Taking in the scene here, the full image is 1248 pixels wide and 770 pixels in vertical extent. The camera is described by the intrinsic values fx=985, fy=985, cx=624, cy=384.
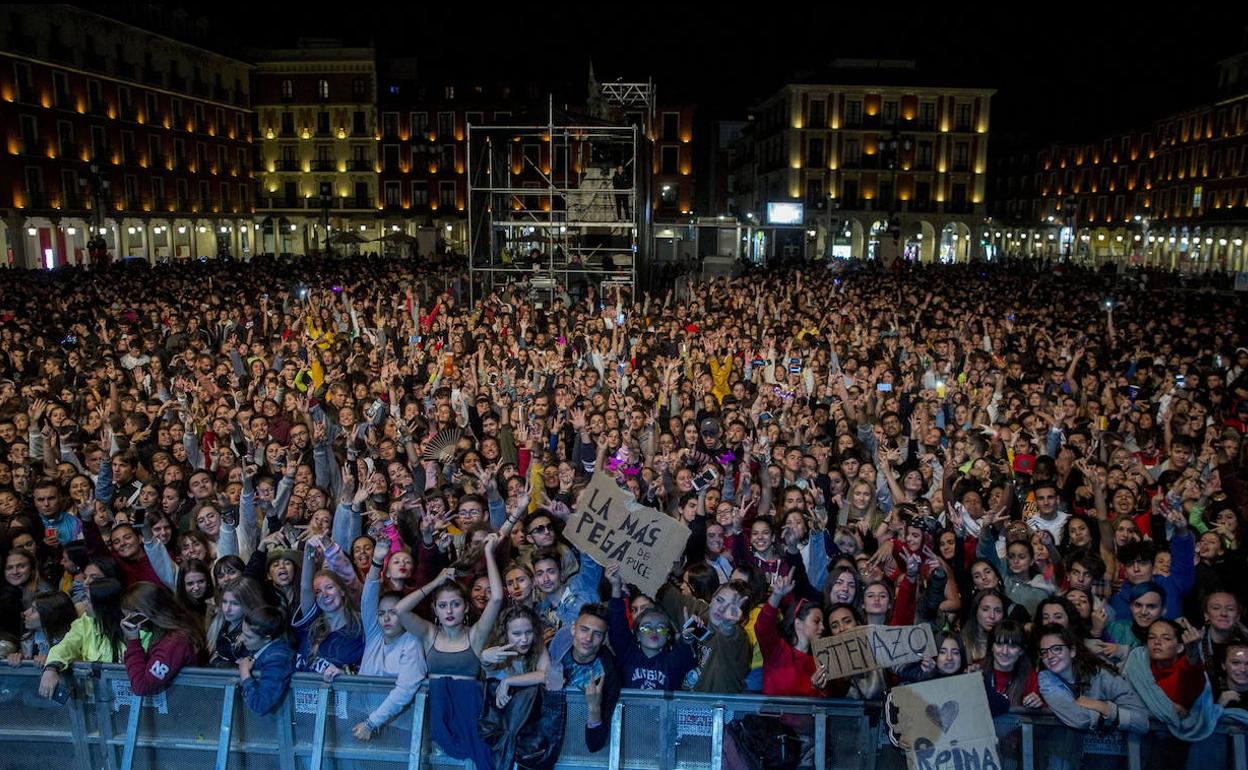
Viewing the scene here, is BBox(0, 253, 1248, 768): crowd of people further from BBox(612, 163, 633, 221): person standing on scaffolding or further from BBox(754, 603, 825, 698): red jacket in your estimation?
BBox(612, 163, 633, 221): person standing on scaffolding

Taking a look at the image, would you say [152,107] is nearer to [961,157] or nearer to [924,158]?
[924,158]

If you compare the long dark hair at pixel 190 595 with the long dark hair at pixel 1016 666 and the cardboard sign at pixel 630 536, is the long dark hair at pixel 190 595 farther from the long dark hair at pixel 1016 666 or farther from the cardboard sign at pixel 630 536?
the long dark hair at pixel 1016 666

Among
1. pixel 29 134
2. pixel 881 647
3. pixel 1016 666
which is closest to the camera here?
pixel 881 647

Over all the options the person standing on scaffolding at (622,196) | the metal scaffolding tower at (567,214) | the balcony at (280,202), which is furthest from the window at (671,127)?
the person standing on scaffolding at (622,196)

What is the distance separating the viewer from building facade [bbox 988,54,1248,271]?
5197 centimetres

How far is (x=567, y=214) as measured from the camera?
21078 millimetres

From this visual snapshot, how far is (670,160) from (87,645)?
54.6 metres

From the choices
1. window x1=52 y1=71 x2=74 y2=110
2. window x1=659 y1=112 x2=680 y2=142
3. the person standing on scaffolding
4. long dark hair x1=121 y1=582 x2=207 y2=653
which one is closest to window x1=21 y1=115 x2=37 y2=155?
window x1=52 y1=71 x2=74 y2=110

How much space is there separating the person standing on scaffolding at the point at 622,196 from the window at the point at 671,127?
3434 centimetres

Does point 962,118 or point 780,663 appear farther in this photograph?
point 962,118

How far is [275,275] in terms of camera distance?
25.5 m

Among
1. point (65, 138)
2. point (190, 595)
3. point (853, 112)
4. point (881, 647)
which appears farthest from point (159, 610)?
→ point (853, 112)

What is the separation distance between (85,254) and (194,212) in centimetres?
872

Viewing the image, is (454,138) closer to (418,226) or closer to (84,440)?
(418,226)
